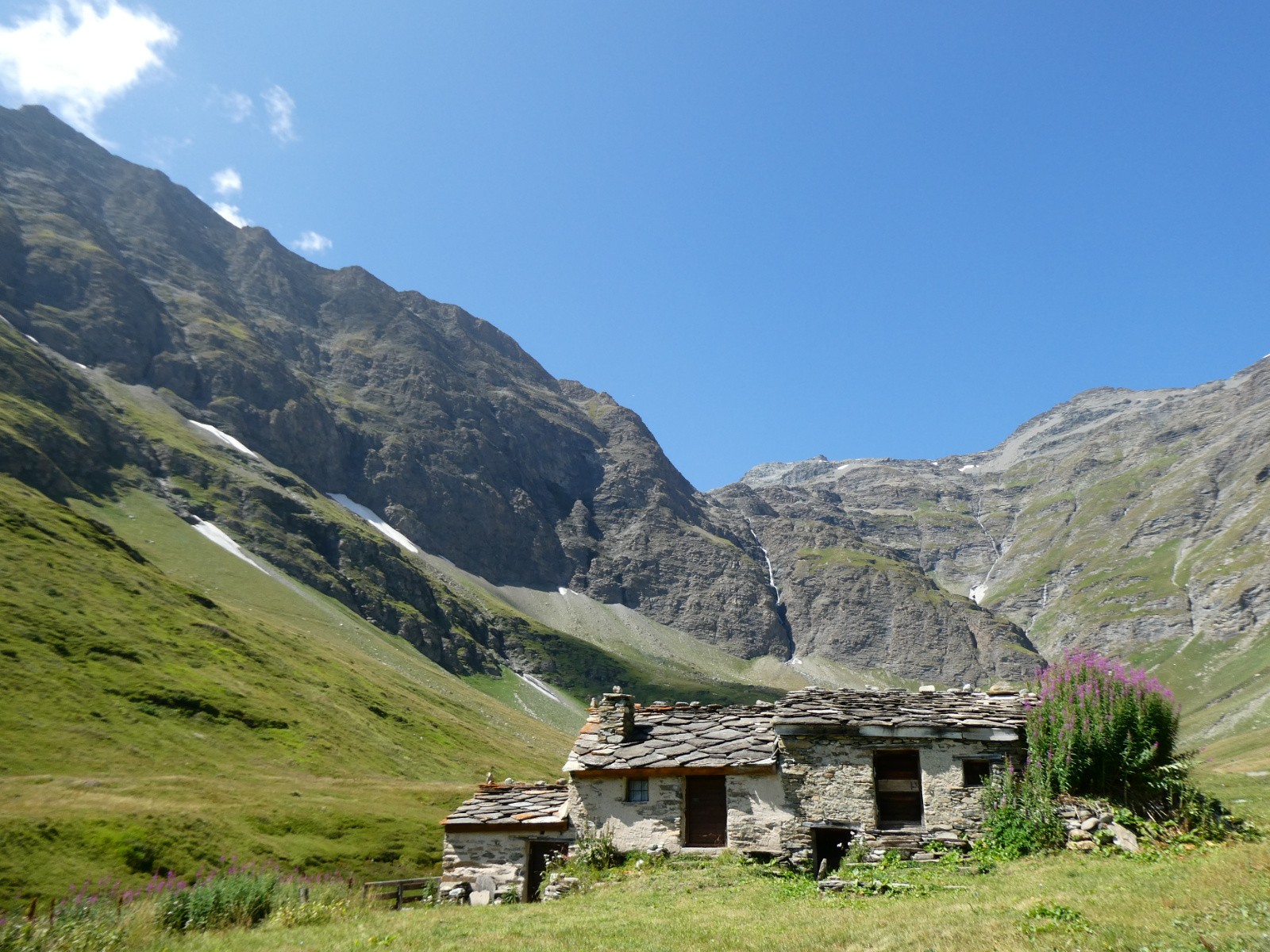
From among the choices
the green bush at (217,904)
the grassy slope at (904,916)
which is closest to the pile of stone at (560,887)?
the grassy slope at (904,916)

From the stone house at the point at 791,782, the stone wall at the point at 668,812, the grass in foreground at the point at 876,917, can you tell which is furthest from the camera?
the stone wall at the point at 668,812

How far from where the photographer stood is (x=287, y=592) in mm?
159750

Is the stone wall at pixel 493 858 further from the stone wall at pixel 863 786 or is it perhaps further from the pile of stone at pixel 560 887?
the stone wall at pixel 863 786

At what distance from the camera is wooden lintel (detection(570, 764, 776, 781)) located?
23484 mm

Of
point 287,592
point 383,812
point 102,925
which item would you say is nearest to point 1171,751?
point 102,925

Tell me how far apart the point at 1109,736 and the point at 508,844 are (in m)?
17.2

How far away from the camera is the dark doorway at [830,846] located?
73.1 feet

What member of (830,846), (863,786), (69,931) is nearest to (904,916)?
(863,786)

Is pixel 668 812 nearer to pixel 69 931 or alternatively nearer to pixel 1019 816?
pixel 1019 816

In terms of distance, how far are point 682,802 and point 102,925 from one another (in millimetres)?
13976

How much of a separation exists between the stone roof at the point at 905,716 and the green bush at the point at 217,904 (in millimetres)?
13128

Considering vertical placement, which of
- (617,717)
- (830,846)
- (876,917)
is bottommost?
(830,846)

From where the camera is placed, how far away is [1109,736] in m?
19.6

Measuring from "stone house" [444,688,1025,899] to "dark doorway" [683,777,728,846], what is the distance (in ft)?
0.10
